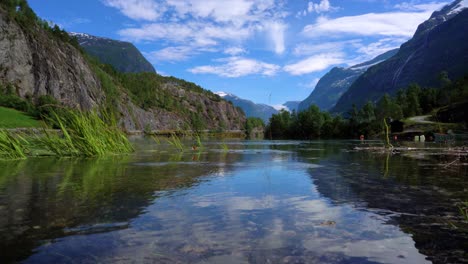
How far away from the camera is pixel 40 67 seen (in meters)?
152

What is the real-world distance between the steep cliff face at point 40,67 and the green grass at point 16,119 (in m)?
13.5

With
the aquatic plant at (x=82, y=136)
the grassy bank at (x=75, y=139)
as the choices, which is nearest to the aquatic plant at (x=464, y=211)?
the grassy bank at (x=75, y=139)

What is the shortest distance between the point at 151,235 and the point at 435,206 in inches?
341

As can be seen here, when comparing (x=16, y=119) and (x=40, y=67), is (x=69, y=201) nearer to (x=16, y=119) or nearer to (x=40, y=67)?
(x=16, y=119)

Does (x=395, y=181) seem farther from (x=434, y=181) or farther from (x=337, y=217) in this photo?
(x=337, y=217)

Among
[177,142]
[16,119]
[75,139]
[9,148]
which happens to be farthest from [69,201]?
[16,119]

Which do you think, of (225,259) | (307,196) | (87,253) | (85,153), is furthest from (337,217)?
(85,153)

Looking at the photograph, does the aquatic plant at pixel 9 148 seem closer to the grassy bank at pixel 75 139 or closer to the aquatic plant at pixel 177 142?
the grassy bank at pixel 75 139

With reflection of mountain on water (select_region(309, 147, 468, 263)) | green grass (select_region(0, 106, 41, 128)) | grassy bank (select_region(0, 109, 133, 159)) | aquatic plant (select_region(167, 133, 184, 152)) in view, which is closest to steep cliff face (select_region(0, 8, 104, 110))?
green grass (select_region(0, 106, 41, 128))

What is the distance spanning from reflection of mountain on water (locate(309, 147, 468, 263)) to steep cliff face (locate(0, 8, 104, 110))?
404 ft

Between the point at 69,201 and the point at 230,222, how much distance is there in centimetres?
582

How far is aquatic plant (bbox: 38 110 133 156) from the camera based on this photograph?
28.8m

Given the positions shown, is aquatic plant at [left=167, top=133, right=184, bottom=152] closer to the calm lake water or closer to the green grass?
the calm lake water

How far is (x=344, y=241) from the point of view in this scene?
7867 millimetres
